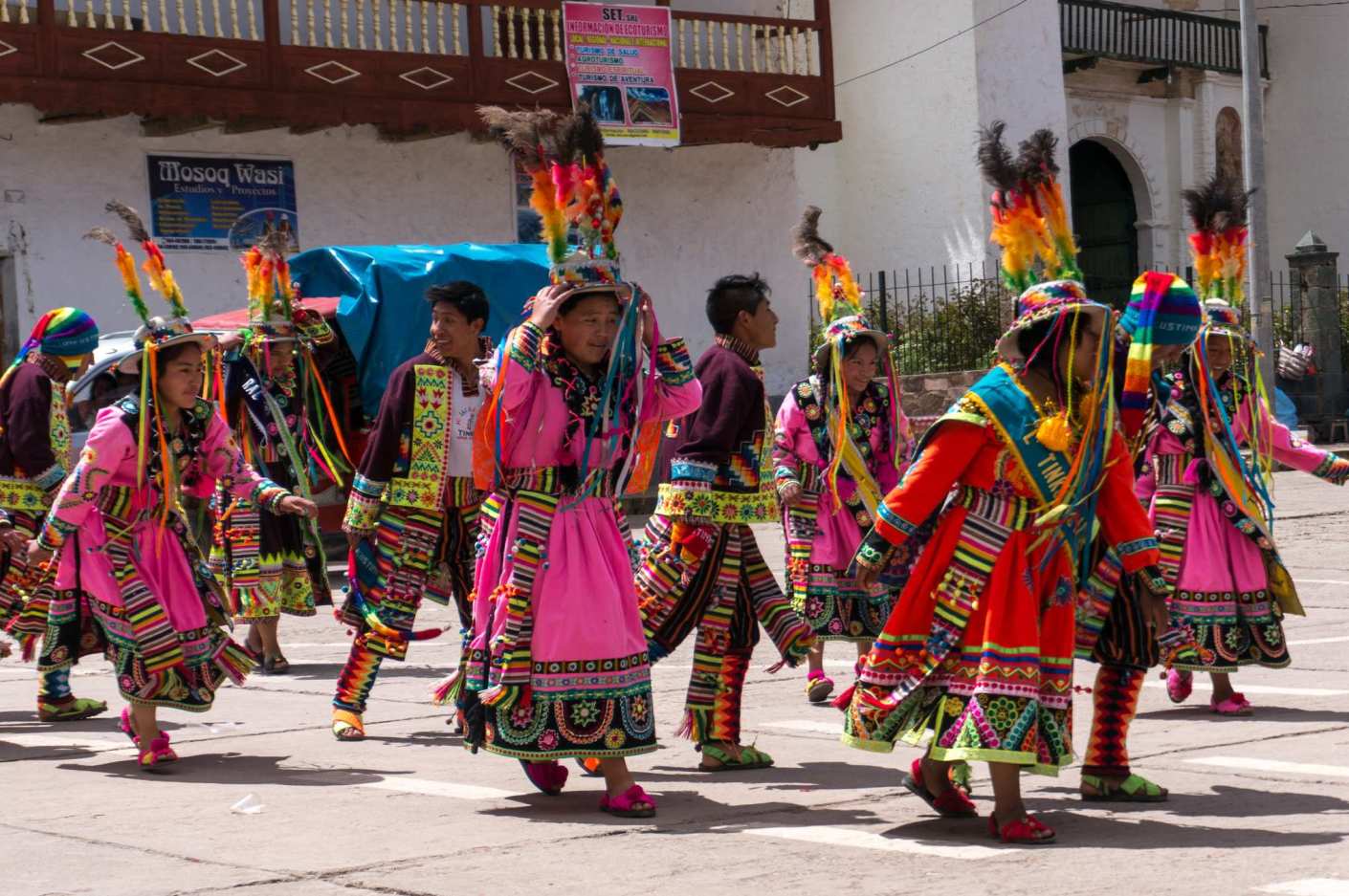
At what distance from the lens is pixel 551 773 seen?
660cm

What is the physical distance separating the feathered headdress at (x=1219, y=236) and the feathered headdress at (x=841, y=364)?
143cm

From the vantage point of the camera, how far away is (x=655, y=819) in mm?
6184

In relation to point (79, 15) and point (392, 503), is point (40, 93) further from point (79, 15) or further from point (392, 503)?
point (392, 503)

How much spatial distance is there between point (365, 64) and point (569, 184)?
1590cm

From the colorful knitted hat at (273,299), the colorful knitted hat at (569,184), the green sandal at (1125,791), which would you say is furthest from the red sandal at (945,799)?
the colorful knitted hat at (273,299)

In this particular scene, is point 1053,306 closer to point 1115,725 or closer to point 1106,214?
point 1115,725

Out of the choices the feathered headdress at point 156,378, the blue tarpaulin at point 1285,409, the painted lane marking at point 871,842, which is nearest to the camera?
the painted lane marking at point 871,842

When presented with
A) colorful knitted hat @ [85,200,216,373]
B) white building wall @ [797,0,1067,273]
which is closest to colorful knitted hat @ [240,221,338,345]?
colorful knitted hat @ [85,200,216,373]

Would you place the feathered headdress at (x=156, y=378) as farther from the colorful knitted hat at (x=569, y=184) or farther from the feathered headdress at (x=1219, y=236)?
the feathered headdress at (x=1219, y=236)

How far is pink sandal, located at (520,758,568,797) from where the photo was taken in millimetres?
6574

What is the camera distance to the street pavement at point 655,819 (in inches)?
207

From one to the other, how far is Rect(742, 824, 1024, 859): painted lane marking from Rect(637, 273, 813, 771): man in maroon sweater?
1.27 m

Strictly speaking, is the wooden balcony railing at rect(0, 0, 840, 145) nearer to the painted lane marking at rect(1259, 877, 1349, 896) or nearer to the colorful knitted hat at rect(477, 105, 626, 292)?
the colorful knitted hat at rect(477, 105, 626, 292)

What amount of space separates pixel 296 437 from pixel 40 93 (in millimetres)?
10197
